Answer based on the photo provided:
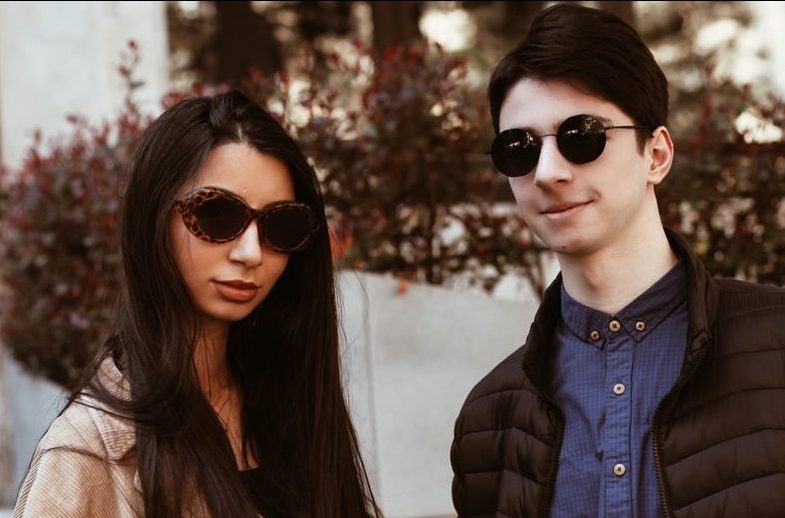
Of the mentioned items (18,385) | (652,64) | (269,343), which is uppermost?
(652,64)

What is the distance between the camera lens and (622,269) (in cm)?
273

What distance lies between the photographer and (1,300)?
768 centimetres

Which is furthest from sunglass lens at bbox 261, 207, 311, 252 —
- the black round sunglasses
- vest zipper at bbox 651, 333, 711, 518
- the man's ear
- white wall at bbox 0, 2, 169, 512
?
Result: white wall at bbox 0, 2, 169, 512

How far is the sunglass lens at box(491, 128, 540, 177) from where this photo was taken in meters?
2.75

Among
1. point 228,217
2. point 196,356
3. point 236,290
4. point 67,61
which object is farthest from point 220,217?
point 67,61

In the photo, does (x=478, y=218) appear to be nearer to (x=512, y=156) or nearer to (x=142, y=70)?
(x=512, y=156)

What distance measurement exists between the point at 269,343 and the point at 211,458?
49 centimetres

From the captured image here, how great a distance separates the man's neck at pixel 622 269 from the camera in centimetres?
272

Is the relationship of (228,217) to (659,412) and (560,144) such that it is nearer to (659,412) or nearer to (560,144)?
(560,144)

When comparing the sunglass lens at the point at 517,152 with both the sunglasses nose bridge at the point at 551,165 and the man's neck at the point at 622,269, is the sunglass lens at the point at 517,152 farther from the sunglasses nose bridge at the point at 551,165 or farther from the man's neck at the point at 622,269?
the man's neck at the point at 622,269

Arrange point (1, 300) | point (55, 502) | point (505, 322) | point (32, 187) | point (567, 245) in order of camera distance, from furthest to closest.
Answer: point (1, 300) < point (32, 187) < point (505, 322) < point (567, 245) < point (55, 502)

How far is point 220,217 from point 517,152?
73 centimetres

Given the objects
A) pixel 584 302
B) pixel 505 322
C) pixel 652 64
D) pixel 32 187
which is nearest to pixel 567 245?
pixel 584 302

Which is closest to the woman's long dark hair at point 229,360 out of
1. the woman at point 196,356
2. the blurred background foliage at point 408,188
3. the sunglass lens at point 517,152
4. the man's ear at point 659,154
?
the woman at point 196,356
